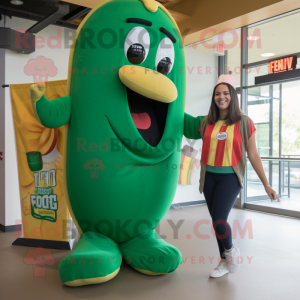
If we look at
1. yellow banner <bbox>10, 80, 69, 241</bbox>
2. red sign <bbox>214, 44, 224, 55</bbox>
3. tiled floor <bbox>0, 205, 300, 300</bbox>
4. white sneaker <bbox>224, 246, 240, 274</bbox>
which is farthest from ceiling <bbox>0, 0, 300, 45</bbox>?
white sneaker <bbox>224, 246, 240, 274</bbox>

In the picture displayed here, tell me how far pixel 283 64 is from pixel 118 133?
10.8ft

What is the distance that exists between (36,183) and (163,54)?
65.3 inches

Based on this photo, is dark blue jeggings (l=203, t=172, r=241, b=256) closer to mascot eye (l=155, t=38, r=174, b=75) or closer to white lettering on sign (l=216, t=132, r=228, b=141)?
white lettering on sign (l=216, t=132, r=228, b=141)

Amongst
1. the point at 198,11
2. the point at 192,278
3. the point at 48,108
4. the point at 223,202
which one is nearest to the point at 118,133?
the point at 48,108

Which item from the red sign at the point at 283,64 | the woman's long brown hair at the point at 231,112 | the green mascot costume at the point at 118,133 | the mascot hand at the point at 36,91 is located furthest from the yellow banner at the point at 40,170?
the red sign at the point at 283,64

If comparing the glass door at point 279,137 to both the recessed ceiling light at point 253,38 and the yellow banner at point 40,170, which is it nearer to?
the recessed ceiling light at point 253,38

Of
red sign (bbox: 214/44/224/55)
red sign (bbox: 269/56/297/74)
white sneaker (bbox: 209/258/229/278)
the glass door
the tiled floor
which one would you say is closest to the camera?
the tiled floor

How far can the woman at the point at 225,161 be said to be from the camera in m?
2.29

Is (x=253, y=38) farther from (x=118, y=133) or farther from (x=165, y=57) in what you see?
(x=118, y=133)

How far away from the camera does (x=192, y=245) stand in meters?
3.22

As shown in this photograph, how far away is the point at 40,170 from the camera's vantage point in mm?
3115

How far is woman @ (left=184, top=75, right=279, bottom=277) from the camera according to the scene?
2.29 meters

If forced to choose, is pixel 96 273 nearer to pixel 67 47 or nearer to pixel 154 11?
pixel 154 11

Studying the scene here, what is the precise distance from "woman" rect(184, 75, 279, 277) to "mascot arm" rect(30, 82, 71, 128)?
3.27 ft
